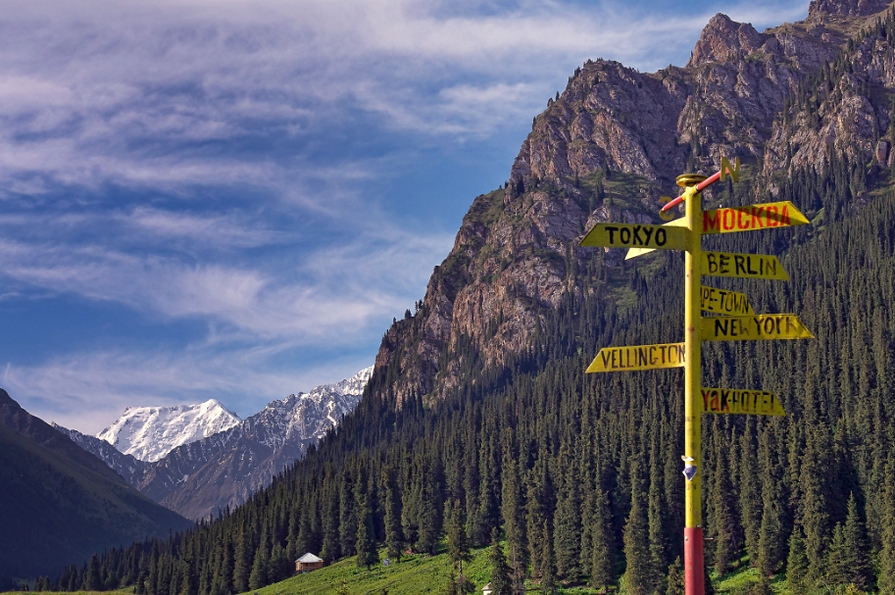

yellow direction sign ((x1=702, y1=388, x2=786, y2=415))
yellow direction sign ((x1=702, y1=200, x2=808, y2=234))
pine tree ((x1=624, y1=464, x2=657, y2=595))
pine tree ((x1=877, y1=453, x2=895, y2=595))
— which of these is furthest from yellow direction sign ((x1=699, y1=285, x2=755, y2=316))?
pine tree ((x1=624, y1=464, x2=657, y2=595))

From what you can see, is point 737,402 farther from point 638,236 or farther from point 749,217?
point 638,236

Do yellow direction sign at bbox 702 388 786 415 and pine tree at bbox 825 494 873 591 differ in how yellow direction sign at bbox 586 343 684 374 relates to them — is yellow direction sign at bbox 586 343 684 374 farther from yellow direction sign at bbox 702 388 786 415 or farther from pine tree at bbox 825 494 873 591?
pine tree at bbox 825 494 873 591

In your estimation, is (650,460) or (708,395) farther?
(650,460)

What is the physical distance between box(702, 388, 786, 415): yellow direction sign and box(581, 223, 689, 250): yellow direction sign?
347cm

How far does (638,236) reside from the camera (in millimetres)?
22125

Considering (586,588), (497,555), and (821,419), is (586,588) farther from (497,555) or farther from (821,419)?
(821,419)

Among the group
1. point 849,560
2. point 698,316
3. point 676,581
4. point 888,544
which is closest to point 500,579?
point 676,581

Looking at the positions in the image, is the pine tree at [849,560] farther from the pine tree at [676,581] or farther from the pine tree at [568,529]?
the pine tree at [568,529]

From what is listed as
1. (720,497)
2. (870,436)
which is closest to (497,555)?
(720,497)

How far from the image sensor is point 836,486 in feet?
465

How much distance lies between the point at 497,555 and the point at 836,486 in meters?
49.4

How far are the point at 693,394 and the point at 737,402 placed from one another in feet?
5.77

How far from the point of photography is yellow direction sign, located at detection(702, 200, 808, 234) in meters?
21.7

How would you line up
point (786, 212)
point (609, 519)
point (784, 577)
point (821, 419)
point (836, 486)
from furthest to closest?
point (821, 419)
point (609, 519)
point (836, 486)
point (784, 577)
point (786, 212)
